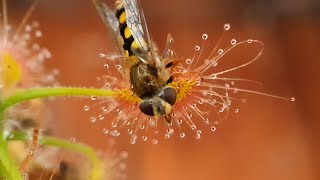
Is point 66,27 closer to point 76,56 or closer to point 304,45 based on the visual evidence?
point 76,56

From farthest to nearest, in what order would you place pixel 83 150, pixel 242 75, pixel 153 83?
1. pixel 242 75
2. pixel 83 150
3. pixel 153 83

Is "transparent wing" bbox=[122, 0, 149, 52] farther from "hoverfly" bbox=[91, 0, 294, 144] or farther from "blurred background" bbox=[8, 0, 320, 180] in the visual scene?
"blurred background" bbox=[8, 0, 320, 180]

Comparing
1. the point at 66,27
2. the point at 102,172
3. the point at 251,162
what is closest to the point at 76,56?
the point at 66,27

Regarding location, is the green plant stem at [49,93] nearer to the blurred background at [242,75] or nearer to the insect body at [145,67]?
the insect body at [145,67]

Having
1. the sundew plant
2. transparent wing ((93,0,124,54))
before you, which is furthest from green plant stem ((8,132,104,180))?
transparent wing ((93,0,124,54))

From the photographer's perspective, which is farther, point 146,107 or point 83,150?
point 83,150

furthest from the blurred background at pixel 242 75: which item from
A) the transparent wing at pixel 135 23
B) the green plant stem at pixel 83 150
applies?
the transparent wing at pixel 135 23

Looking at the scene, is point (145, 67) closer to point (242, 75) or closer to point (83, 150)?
point (83, 150)

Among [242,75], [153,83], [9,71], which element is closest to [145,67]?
[153,83]
